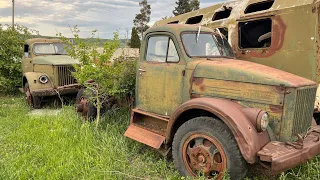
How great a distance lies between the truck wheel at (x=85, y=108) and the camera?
653cm

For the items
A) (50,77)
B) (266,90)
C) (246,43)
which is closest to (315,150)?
(266,90)

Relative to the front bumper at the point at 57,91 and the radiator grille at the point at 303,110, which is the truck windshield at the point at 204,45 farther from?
the front bumper at the point at 57,91

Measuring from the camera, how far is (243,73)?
400 cm

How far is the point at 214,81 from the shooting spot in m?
4.25

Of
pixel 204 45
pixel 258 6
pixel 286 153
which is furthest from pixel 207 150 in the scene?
pixel 258 6

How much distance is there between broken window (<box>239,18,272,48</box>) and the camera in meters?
6.33

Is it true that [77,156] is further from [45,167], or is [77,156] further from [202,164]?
[202,164]

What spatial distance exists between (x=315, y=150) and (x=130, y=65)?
368cm

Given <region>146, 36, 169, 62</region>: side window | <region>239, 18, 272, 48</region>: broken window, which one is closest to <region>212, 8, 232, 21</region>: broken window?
<region>239, 18, 272, 48</region>: broken window

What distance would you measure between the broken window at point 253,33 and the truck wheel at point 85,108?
3420 mm

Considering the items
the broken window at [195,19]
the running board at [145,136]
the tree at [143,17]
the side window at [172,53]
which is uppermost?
the tree at [143,17]

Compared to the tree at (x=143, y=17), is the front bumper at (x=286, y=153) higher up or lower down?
lower down

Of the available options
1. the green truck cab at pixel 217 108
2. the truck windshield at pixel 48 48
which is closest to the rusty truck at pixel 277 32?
the green truck cab at pixel 217 108

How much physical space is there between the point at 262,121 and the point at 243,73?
0.70 metres
